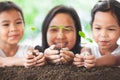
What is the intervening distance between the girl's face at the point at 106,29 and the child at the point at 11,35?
0.33 meters

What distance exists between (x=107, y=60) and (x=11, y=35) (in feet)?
1.62

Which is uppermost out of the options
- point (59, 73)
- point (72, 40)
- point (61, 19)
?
point (61, 19)

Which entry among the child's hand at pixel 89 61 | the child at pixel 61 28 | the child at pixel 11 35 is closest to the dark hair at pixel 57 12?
the child at pixel 61 28

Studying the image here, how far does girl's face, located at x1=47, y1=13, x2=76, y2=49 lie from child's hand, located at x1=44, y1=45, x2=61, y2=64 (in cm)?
8

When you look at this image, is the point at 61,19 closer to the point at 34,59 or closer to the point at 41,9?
the point at 41,9

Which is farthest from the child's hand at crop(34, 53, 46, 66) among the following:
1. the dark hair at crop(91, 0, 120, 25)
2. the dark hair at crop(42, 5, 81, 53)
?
the dark hair at crop(91, 0, 120, 25)

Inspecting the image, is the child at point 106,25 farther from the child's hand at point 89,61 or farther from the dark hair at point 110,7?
the child's hand at point 89,61

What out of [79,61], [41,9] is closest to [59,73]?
[79,61]

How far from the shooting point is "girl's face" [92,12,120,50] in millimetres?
1441

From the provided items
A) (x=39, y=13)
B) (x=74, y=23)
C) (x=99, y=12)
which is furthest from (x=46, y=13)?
(x=99, y=12)

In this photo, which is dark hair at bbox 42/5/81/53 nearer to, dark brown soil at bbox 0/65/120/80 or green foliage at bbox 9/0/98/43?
green foliage at bbox 9/0/98/43

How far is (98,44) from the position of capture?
4.93 ft

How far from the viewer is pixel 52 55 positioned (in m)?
1.38

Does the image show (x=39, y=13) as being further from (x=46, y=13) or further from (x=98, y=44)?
(x=98, y=44)
